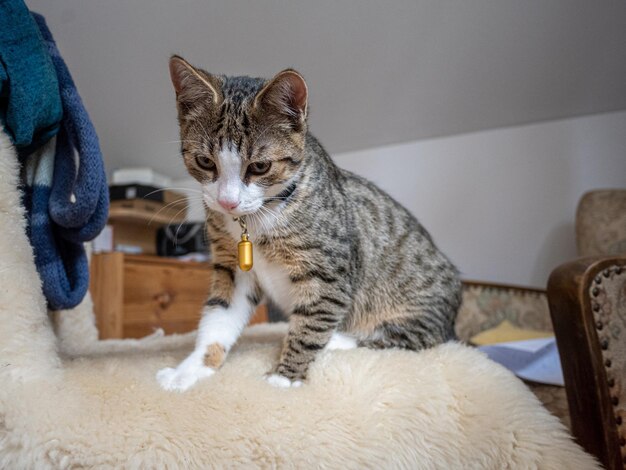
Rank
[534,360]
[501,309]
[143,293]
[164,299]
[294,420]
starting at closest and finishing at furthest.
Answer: [294,420]
[534,360]
[501,309]
[143,293]
[164,299]

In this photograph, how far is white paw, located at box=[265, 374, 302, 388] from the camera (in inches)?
28.9

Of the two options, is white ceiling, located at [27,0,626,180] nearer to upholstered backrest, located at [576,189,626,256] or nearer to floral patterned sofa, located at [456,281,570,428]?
upholstered backrest, located at [576,189,626,256]

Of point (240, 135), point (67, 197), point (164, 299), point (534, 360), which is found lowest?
point (164, 299)

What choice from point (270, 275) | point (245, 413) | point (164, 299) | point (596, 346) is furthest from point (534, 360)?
point (164, 299)

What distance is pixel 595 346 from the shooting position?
2.16ft

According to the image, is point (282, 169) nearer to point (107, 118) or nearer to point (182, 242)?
point (107, 118)

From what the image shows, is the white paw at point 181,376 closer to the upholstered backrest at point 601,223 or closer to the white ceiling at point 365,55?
the white ceiling at point 365,55

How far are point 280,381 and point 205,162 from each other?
431 mm

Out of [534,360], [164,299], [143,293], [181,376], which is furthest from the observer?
[164,299]

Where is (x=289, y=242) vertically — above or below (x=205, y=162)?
below

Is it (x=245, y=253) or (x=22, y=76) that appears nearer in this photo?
(x=22, y=76)

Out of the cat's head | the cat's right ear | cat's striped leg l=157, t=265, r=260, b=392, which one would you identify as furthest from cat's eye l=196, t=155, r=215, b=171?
cat's striped leg l=157, t=265, r=260, b=392

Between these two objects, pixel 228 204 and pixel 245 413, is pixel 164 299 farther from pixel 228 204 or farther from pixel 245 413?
pixel 245 413

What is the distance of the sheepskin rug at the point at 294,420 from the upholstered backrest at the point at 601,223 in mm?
1558
